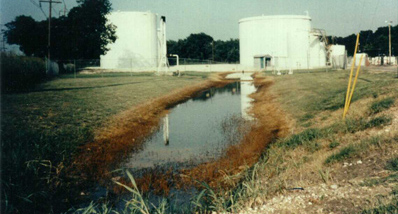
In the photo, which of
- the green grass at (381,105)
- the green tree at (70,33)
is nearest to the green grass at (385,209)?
the green grass at (381,105)

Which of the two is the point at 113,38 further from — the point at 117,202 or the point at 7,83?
the point at 117,202

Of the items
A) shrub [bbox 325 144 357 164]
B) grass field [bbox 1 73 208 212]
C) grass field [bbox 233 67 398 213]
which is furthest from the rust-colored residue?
shrub [bbox 325 144 357 164]

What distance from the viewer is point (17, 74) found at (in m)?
24.4

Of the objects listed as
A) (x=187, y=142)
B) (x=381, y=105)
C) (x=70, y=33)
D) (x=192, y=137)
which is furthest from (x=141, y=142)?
(x=70, y=33)

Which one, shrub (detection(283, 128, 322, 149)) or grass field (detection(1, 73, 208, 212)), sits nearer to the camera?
grass field (detection(1, 73, 208, 212))

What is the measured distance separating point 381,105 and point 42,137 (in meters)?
9.15

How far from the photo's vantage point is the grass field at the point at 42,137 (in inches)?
273

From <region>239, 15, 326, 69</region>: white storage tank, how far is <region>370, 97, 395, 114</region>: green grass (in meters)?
48.9

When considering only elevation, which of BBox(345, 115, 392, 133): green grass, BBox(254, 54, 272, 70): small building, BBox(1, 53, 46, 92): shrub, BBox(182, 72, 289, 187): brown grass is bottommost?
BBox(182, 72, 289, 187): brown grass

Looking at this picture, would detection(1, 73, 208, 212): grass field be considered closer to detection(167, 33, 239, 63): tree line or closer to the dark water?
the dark water

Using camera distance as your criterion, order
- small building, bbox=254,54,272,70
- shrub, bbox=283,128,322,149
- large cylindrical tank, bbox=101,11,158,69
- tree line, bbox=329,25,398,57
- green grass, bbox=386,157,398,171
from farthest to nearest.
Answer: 1. tree line, bbox=329,25,398,57
2. large cylindrical tank, bbox=101,11,158,69
3. small building, bbox=254,54,272,70
4. shrub, bbox=283,128,322,149
5. green grass, bbox=386,157,398,171

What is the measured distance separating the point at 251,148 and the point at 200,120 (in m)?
6.16

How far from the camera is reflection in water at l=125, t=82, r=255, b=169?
1036cm

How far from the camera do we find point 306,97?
64.5ft
